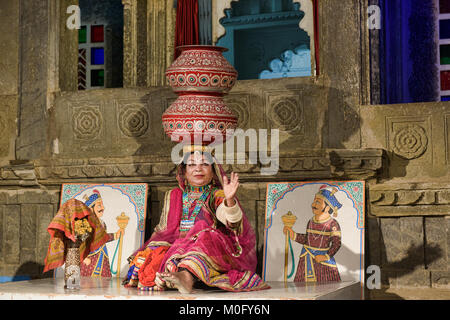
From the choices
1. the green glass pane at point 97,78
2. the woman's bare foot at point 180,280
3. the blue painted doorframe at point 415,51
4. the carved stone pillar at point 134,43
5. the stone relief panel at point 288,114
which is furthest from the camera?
the green glass pane at point 97,78

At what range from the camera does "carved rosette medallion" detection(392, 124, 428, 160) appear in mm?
6188

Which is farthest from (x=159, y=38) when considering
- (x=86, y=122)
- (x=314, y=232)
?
(x=314, y=232)

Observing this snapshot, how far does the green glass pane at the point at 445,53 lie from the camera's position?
8.05 metres

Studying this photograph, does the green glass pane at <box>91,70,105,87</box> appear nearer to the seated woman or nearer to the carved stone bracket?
the seated woman

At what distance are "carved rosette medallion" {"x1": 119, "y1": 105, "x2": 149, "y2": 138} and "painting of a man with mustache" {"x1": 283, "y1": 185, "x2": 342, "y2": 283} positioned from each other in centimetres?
167

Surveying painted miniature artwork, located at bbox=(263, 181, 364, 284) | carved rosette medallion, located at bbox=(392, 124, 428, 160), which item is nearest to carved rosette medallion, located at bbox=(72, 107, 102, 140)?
painted miniature artwork, located at bbox=(263, 181, 364, 284)

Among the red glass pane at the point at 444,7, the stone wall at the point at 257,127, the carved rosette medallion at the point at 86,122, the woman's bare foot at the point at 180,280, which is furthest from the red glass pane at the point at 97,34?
the woman's bare foot at the point at 180,280

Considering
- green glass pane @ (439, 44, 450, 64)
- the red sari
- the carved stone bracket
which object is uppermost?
green glass pane @ (439, 44, 450, 64)

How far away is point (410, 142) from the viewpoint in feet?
20.4

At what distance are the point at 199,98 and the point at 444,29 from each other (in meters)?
3.60

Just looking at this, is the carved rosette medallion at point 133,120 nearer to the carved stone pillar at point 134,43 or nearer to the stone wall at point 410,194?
the carved stone pillar at point 134,43

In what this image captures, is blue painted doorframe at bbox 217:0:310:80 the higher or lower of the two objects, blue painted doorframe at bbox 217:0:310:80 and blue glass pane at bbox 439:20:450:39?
the higher

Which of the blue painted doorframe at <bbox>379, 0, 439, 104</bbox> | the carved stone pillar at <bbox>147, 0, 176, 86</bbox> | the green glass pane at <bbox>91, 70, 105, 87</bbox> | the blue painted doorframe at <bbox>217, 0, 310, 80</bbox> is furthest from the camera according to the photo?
the blue painted doorframe at <bbox>217, 0, 310, 80</bbox>

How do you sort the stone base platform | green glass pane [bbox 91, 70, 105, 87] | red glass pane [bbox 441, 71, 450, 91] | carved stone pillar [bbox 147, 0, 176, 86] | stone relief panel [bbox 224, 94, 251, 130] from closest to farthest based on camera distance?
the stone base platform → stone relief panel [bbox 224, 94, 251, 130] → red glass pane [bbox 441, 71, 450, 91] → carved stone pillar [bbox 147, 0, 176, 86] → green glass pane [bbox 91, 70, 105, 87]
